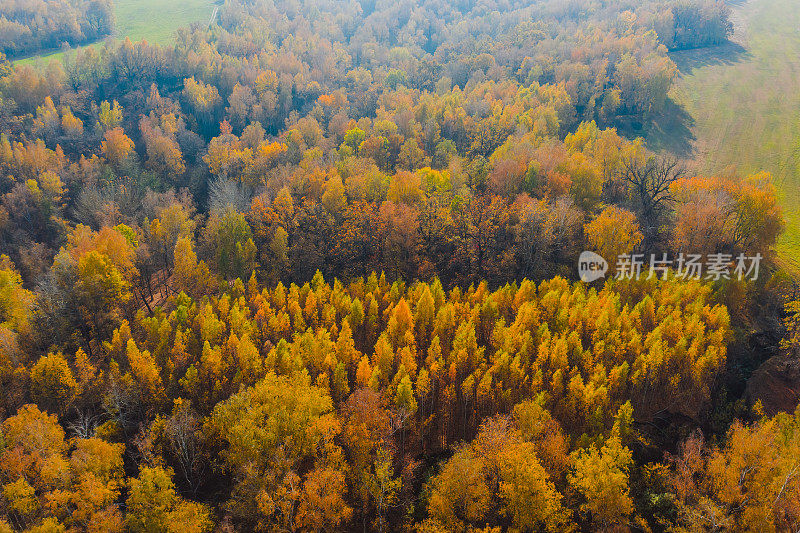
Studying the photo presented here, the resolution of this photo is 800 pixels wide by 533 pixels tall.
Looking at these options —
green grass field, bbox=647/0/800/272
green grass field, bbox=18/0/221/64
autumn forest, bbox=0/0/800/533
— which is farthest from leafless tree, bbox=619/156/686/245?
green grass field, bbox=18/0/221/64

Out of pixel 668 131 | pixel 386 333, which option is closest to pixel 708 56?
pixel 668 131

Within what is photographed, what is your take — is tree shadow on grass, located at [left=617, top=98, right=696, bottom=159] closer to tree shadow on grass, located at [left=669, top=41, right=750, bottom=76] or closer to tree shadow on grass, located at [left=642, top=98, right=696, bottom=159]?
tree shadow on grass, located at [left=642, top=98, right=696, bottom=159]

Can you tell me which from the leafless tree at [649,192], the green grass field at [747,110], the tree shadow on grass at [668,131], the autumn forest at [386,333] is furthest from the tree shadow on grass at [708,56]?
the leafless tree at [649,192]

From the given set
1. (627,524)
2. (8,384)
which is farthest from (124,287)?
(627,524)

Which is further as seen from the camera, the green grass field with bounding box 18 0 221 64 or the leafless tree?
the green grass field with bounding box 18 0 221 64

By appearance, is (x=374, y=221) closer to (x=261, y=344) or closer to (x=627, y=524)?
(x=261, y=344)

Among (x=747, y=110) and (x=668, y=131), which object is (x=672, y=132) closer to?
(x=668, y=131)
